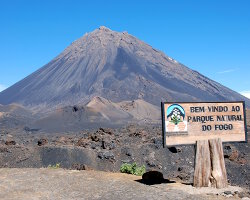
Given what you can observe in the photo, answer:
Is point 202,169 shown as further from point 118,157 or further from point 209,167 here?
point 118,157

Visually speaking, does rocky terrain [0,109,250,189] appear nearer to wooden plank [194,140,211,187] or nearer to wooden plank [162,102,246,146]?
wooden plank [162,102,246,146]

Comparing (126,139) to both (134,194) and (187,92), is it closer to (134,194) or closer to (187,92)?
(134,194)

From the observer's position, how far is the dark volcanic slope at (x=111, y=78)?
9012cm

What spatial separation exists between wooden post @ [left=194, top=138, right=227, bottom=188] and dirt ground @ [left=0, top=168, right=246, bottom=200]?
0.20 m

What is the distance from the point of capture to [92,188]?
9641 millimetres

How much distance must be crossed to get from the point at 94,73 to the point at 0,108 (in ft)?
119

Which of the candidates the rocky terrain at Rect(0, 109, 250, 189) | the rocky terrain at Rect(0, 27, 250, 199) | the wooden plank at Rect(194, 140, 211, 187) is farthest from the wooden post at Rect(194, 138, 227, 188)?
the rocky terrain at Rect(0, 109, 250, 189)

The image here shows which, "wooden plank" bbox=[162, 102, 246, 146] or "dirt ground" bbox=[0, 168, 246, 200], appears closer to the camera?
"dirt ground" bbox=[0, 168, 246, 200]

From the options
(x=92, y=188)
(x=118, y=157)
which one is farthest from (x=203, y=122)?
(x=118, y=157)

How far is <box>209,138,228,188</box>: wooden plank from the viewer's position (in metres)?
9.48

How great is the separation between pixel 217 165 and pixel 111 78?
88733 millimetres

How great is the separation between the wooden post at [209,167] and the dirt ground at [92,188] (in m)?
0.20

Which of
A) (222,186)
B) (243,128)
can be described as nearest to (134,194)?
(222,186)

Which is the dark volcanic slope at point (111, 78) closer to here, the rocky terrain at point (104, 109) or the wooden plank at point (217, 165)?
the rocky terrain at point (104, 109)
